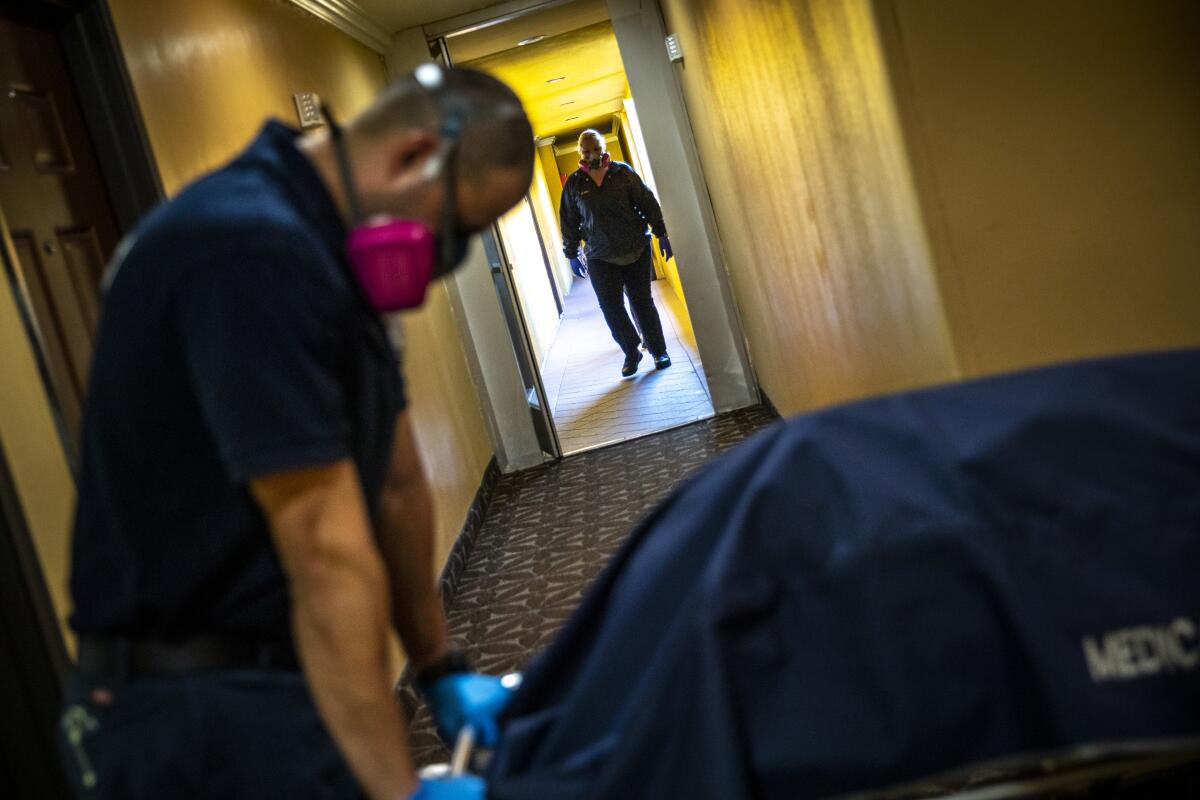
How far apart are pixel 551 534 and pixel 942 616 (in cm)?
395

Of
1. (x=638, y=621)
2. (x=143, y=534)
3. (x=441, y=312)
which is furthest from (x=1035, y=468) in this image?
(x=441, y=312)

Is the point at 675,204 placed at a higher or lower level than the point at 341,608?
higher

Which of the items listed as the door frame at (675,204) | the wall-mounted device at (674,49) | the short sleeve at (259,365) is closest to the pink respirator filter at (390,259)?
the short sleeve at (259,365)

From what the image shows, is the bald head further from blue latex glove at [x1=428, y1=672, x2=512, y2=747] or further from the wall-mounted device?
the wall-mounted device

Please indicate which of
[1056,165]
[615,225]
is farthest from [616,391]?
[1056,165]

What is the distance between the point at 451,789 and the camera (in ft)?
4.10

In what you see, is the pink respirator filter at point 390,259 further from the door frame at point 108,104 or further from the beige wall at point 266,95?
the door frame at point 108,104

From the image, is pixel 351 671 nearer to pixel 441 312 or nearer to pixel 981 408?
pixel 981 408

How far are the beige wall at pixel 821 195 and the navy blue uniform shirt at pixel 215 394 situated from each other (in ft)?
4.09

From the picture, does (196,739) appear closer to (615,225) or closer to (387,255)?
(387,255)

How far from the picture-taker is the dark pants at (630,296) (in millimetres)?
7734

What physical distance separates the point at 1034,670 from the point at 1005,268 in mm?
1194

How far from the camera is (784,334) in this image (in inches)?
176

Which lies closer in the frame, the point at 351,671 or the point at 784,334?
the point at 351,671
